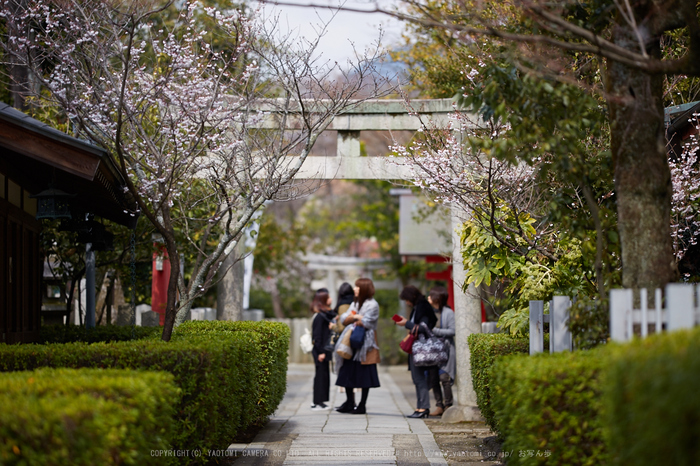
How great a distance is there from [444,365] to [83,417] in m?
7.89

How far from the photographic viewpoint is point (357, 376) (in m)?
10.7

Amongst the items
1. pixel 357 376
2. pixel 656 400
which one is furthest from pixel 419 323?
pixel 656 400

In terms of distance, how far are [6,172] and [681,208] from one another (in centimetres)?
780

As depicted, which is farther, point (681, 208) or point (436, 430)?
point (436, 430)

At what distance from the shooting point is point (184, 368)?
18.1ft

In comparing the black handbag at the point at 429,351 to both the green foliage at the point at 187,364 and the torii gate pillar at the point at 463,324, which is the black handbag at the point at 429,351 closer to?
the torii gate pillar at the point at 463,324

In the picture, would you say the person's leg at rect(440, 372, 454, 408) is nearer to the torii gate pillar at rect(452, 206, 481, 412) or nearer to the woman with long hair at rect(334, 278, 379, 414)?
the torii gate pillar at rect(452, 206, 481, 412)

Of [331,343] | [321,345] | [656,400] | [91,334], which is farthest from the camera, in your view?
[331,343]

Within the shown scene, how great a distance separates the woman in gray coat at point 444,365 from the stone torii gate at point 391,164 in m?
0.14

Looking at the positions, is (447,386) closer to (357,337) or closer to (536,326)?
(357,337)

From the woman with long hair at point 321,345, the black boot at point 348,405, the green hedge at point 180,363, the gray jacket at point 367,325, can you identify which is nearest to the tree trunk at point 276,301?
the woman with long hair at point 321,345

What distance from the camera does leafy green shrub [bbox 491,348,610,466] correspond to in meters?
4.25

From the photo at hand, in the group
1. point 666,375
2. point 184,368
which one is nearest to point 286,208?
point 184,368

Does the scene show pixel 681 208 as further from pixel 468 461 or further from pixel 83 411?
pixel 83 411
